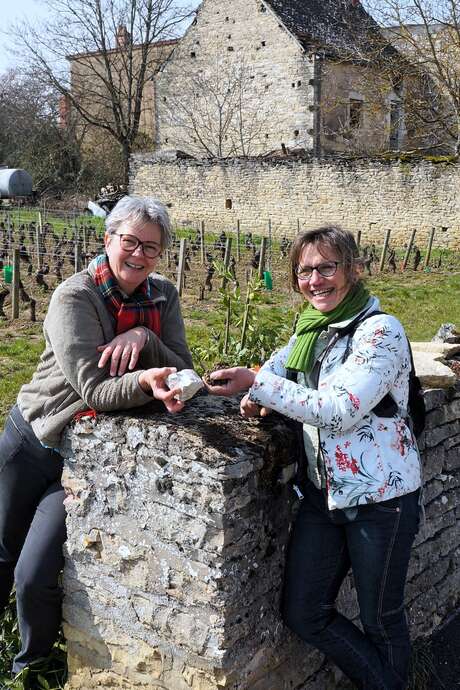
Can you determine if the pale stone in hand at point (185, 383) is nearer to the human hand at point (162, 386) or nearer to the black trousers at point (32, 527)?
the human hand at point (162, 386)

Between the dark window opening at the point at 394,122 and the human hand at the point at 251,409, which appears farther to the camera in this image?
the dark window opening at the point at 394,122

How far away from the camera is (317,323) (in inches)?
93.9

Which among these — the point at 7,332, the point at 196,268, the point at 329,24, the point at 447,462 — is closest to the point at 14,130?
the point at 329,24

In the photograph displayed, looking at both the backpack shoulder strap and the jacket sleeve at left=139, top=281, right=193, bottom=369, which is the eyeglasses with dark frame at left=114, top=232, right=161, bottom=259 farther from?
the backpack shoulder strap

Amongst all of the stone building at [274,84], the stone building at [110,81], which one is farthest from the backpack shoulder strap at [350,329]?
the stone building at [110,81]

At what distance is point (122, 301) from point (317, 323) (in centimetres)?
71

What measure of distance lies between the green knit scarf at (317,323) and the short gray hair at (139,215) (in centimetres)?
62

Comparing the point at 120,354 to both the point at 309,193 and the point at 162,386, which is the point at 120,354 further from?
the point at 309,193

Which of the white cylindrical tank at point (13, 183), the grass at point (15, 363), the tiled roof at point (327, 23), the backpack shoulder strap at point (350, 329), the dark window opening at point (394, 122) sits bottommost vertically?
the grass at point (15, 363)

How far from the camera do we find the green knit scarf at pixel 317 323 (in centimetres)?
236

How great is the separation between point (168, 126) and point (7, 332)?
23169mm

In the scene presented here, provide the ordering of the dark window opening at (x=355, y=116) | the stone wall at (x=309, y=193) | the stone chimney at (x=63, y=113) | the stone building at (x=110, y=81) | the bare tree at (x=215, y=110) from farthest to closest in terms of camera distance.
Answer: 1. the stone chimney at (x=63, y=113)
2. the stone building at (x=110, y=81)
3. the bare tree at (x=215, y=110)
4. the dark window opening at (x=355, y=116)
5. the stone wall at (x=309, y=193)

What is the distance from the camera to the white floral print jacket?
216cm

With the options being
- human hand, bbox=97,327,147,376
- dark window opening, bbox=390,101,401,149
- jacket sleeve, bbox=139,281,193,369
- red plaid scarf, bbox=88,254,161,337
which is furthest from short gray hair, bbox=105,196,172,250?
dark window opening, bbox=390,101,401,149
